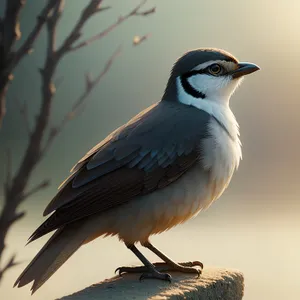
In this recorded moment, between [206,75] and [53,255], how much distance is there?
4.53 ft

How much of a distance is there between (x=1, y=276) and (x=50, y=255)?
4.25 ft

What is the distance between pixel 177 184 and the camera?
3.15 meters

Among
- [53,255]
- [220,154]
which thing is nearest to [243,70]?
[220,154]

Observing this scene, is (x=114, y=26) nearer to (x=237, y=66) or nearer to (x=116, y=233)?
(x=116, y=233)

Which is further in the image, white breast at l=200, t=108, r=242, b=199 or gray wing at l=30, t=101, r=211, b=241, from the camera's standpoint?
white breast at l=200, t=108, r=242, b=199

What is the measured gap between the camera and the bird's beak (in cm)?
357

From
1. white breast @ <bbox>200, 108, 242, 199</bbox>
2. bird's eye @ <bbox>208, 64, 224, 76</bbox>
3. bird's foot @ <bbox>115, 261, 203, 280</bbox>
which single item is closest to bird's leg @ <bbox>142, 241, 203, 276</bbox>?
bird's foot @ <bbox>115, 261, 203, 280</bbox>

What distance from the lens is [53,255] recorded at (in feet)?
9.71

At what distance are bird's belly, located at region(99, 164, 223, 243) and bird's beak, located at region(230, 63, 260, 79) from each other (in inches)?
27.9

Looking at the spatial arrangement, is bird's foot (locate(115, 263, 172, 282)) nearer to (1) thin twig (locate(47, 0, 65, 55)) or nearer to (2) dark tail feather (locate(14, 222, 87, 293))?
(2) dark tail feather (locate(14, 222, 87, 293))

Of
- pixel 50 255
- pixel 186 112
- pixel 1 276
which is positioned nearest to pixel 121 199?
pixel 50 255

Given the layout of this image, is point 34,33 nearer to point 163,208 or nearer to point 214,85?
point 163,208

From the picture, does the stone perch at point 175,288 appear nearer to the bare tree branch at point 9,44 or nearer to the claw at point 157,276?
the claw at point 157,276

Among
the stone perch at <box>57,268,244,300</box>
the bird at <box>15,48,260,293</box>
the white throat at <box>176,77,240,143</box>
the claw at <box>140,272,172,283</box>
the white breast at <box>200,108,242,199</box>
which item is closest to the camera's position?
the stone perch at <box>57,268,244,300</box>
